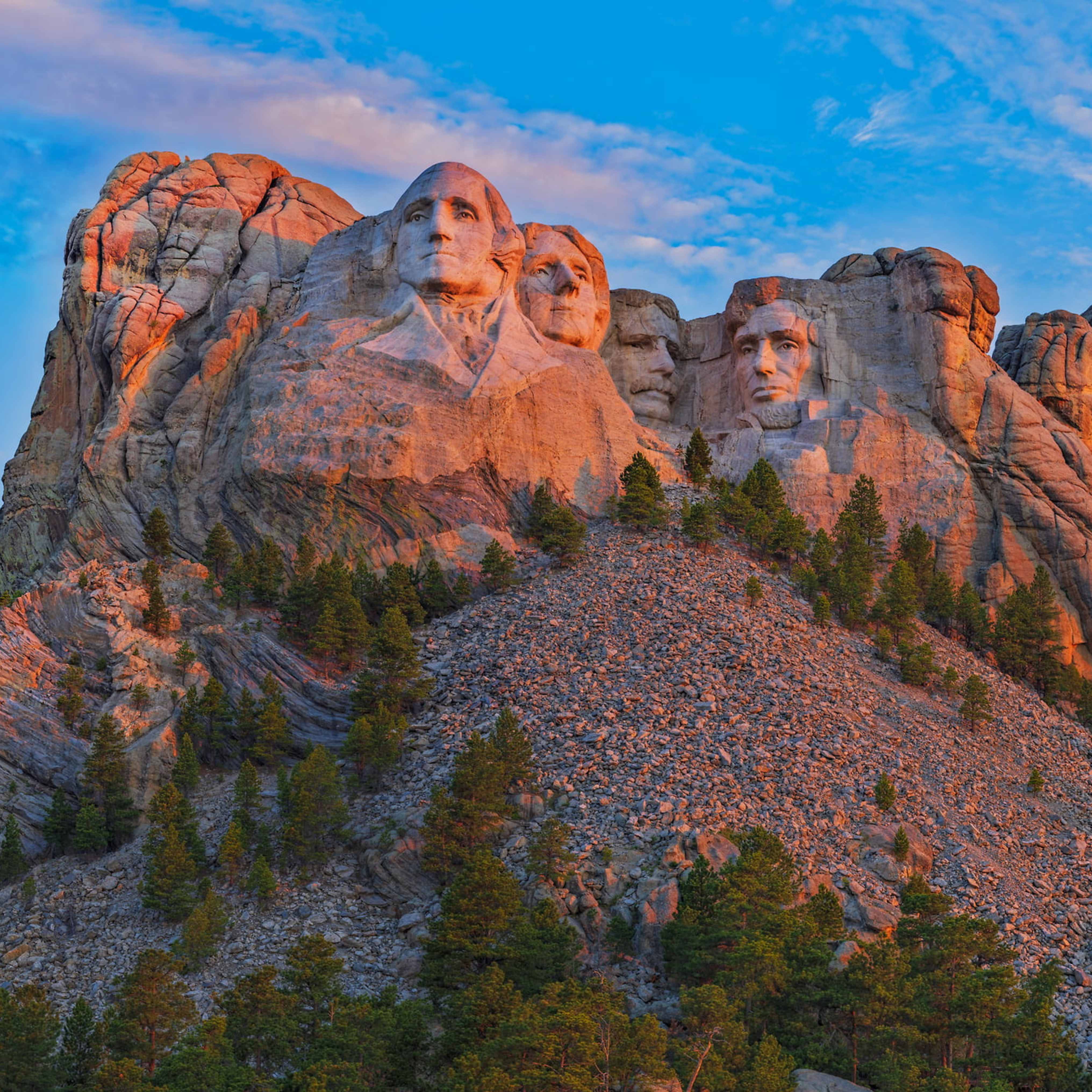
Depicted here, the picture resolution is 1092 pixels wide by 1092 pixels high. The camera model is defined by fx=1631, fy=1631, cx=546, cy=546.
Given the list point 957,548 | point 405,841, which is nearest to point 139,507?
point 405,841

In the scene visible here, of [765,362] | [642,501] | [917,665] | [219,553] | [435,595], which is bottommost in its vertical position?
[219,553]

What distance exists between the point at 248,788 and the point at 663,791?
554 inches

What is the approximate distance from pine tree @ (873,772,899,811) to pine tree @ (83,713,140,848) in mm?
25198

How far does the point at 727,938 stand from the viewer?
45.6m

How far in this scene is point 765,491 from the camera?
77750 mm

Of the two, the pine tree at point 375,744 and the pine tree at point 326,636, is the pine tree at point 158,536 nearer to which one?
the pine tree at point 326,636

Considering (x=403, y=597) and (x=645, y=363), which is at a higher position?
(x=645, y=363)

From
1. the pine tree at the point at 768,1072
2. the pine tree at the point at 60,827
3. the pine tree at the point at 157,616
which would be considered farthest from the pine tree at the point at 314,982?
the pine tree at the point at 157,616

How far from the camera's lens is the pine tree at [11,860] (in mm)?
54469

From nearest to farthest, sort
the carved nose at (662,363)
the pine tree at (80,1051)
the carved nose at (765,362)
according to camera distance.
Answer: the pine tree at (80,1051), the carved nose at (765,362), the carved nose at (662,363)

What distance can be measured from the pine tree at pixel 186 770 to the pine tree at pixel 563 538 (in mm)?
19753

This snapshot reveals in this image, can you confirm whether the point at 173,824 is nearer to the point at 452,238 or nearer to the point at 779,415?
the point at 452,238

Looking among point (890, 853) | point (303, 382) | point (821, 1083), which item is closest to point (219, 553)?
point (303, 382)

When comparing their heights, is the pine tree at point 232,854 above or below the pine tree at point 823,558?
below
